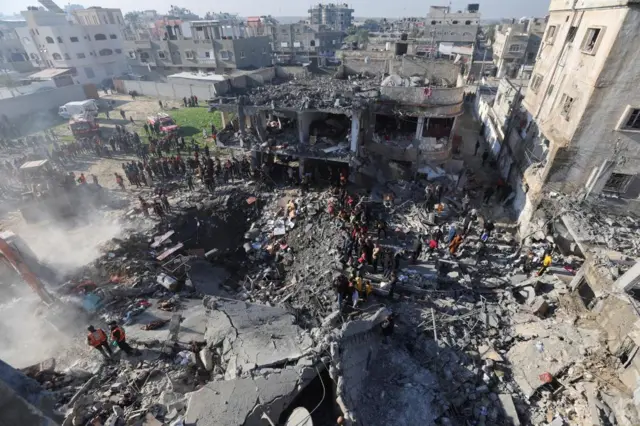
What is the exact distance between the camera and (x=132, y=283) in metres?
12.0

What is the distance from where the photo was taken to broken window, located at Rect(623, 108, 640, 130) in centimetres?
1225

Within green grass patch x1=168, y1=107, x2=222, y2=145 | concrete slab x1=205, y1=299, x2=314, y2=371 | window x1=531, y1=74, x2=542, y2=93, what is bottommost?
green grass patch x1=168, y1=107, x2=222, y2=145

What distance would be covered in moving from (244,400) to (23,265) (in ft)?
29.8

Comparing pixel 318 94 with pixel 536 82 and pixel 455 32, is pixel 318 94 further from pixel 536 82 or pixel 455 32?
pixel 455 32

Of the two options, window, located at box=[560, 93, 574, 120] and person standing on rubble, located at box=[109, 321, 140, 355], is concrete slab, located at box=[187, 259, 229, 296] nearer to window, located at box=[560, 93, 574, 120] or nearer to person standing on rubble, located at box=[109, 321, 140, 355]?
person standing on rubble, located at box=[109, 321, 140, 355]

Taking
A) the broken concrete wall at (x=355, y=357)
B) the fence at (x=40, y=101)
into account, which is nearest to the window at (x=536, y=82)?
the broken concrete wall at (x=355, y=357)

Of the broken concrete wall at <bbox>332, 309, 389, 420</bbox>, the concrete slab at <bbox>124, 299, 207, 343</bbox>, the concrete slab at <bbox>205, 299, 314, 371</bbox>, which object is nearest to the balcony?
the broken concrete wall at <bbox>332, 309, 389, 420</bbox>

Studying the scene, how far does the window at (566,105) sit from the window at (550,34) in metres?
5.52

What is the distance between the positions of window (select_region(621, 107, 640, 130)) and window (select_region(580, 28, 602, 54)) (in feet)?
9.08

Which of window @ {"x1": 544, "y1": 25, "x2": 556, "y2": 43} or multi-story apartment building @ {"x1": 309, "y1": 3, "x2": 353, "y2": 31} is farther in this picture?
multi-story apartment building @ {"x1": 309, "y1": 3, "x2": 353, "y2": 31}

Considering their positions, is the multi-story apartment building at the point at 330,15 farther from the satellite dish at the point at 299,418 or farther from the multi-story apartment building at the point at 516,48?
the satellite dish at the point at 299,418

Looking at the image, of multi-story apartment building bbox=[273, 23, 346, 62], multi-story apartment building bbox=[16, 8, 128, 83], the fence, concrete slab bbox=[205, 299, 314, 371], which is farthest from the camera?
multi-story apartment building bbox=[273, 23, 346, 62]

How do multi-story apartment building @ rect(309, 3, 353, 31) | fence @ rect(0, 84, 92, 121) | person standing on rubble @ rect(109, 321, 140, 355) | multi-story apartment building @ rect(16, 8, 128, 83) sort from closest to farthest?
1. person standing on rubble @ rect(109, 321, 140, 355)
2. fence @ rect(0, 84, 92, 121)
3. multi-story apartment building @ rect(16, 8, 128, 83)
4. multi-story apartment building @ rect(309, 3, 353, 31)

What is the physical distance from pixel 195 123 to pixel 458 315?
28.5 m
